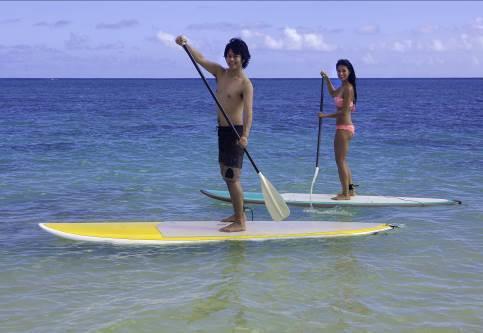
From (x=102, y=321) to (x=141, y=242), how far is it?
80.7 inches

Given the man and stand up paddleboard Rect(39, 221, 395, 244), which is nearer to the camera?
the man

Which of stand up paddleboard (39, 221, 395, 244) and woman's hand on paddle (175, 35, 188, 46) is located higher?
woman's hand on paddle (175, 35, 188, 46)

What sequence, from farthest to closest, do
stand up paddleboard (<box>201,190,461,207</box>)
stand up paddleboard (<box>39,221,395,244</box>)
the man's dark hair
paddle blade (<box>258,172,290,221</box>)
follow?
stand up paddleboard (<box>201,190,461,207</box>)
paddle blade (<box>258,172,290,221</box>)
stand up paddleboard (<box>39,221,395,244</box>)
the man's dark hair

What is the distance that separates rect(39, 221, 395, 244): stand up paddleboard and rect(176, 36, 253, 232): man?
57 cm

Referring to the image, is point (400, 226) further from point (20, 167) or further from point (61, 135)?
point (61, 135)

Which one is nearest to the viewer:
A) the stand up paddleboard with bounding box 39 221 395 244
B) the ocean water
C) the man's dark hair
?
the ocean water

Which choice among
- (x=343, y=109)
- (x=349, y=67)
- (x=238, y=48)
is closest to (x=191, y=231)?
(x=238, y=48)

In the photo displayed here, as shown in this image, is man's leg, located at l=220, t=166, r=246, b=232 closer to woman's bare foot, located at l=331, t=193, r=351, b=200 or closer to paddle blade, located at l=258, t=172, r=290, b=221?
paddle blade, located at l=258, t=172, r=290, b=221

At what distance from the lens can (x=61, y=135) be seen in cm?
2236

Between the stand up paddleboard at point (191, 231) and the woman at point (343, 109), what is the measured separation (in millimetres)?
1852

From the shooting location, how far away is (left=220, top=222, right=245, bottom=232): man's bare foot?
695cm

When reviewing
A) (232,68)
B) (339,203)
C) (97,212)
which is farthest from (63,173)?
(232,68)

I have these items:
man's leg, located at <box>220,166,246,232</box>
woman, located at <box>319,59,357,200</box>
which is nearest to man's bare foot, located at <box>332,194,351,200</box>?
woman, located at <box>319,59,357,200</box>

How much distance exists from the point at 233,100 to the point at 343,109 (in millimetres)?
2791
